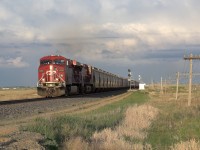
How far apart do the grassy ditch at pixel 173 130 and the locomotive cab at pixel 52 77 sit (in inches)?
784

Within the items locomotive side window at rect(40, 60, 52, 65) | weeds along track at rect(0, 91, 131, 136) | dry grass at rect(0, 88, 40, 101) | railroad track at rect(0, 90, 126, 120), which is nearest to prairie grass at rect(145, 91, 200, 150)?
weeds along track at rect(0, 91, 131, 136)

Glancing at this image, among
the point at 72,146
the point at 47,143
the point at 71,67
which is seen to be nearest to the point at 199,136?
the point at 72,146

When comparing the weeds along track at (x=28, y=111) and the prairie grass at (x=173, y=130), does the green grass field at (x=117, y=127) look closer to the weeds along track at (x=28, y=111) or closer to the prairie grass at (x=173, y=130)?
the prairie grass at (x=173, y=130)

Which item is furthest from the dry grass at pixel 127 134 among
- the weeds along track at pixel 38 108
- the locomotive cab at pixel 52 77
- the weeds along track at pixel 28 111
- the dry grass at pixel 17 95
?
the dry grass at pixel 17 95

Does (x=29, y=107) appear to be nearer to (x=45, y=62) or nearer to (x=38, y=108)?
(x=38, y=108)

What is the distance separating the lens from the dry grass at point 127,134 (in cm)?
1416

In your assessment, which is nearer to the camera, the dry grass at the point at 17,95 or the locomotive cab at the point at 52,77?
the locomotive cab at the point at 52,77

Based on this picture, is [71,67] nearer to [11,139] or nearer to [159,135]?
[159,135]

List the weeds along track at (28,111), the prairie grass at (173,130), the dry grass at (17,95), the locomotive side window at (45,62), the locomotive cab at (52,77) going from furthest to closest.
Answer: the dry grass at (17,95) < the locomotive side window at (45,62) < the locomotive cab at (52,77) < the weeds along track at (28,111) < the prairie grass at (173,130)

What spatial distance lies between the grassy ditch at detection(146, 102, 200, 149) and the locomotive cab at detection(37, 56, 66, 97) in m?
19.9

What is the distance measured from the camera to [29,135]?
1227cm

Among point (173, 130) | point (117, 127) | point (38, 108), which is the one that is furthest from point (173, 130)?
point (38, 108)

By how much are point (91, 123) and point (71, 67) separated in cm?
3116

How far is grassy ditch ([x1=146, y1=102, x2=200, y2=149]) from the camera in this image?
692 inches
